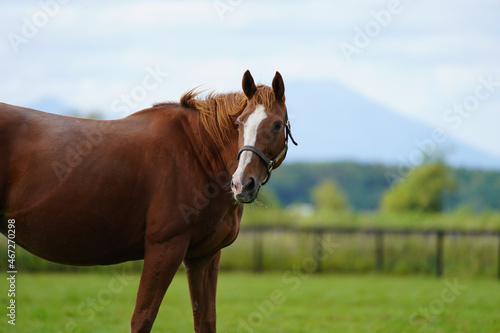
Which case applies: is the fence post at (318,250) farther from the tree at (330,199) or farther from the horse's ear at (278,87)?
the tree at (330,199)

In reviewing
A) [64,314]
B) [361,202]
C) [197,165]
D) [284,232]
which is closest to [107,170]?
[197,165]

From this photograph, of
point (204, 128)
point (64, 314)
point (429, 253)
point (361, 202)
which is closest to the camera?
point (204, 128)

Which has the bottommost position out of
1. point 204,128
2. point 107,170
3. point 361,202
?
point 361,202

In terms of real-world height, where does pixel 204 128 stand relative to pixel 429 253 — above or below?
above

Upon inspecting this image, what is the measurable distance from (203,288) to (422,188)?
30321 mm

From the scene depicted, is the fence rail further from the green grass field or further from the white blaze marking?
the white blaze marking

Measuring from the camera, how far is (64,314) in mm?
9477

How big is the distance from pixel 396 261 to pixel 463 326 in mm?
10327

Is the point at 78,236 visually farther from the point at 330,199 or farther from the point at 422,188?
the point at 330,199

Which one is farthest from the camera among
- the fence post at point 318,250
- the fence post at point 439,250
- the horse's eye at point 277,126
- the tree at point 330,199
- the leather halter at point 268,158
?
the tree at point 330,199

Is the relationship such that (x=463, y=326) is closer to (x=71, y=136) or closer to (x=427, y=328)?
(x=427, y=328)

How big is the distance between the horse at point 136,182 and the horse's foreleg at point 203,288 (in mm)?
204

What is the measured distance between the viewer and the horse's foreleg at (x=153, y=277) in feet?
14.0

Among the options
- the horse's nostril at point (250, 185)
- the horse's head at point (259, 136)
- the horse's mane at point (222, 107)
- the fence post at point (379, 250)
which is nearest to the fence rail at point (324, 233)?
the fence post at point (379, 250)
